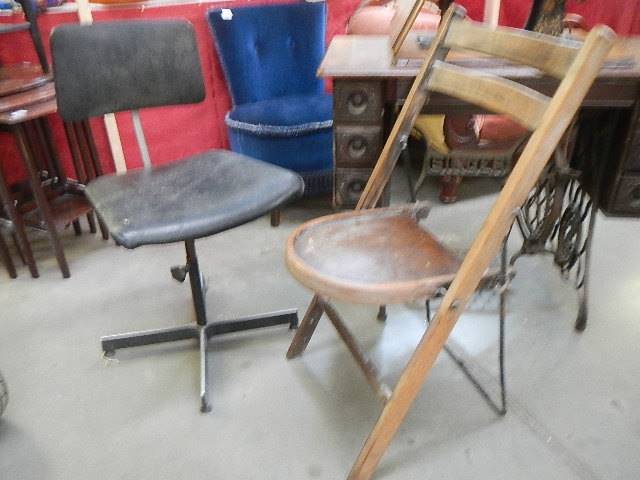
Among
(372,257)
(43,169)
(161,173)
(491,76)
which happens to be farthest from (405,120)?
(43,169)

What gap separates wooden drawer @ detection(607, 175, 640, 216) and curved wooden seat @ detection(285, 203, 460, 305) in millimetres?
523

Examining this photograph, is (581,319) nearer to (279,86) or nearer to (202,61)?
(279,86)

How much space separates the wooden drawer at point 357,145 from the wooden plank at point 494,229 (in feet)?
1.66

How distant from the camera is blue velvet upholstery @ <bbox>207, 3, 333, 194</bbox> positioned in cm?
204

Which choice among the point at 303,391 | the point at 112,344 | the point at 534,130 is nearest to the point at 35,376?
the point at 112,344

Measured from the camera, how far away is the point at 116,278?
6.15 ft

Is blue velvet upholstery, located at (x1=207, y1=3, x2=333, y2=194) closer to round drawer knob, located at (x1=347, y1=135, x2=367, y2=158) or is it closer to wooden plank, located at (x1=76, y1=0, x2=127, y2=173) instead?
wooden plank, located at (x1=76, y1=0, x2=127, y2=173)

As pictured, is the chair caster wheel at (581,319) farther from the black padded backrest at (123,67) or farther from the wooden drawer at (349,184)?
the black padded backrest at (123,67)

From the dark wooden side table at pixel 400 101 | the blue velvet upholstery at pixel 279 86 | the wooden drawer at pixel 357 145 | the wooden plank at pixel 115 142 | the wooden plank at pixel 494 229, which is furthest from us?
the wooden plank at pixel 115 142

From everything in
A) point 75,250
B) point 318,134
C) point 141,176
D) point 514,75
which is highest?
point 514,75

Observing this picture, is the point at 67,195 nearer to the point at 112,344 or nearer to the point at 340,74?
the point at 112,344

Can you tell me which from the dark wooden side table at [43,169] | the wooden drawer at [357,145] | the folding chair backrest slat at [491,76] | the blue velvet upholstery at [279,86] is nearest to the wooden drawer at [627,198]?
the folding chair backrest slat at [491,76]

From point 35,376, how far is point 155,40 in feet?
3.19

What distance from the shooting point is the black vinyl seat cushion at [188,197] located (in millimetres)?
1101
